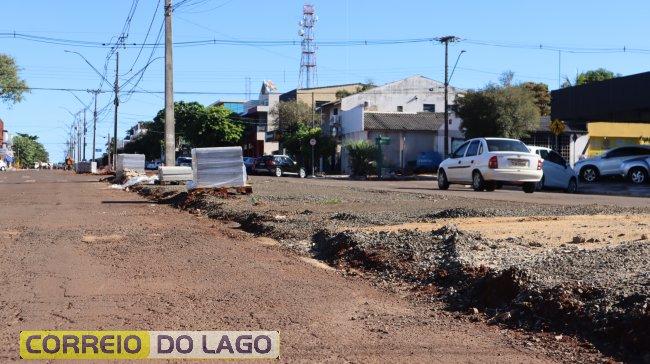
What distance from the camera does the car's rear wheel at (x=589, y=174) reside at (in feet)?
110

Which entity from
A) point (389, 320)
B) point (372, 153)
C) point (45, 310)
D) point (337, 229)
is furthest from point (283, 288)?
point (372, 153)

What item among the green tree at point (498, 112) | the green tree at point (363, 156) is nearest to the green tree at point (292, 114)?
the green tree at point (363, 156)

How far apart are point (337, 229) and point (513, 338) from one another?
6429 millimetres

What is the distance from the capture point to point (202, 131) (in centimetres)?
7931

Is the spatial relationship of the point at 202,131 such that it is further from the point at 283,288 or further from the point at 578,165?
the point at 283,288

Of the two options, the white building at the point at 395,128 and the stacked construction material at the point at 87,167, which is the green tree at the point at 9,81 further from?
the white building at the point at 395,128

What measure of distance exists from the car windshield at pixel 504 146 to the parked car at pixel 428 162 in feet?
98.0

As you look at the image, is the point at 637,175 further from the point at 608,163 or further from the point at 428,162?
the point at 428,162

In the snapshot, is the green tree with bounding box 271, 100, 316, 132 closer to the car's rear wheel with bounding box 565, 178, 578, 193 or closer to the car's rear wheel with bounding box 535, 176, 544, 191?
the car's rear wheel with bounding box 565, 178, 578, 193

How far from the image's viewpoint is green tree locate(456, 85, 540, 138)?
49.8 m

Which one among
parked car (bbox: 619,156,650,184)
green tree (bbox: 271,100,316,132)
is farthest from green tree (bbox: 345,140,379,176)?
green tree (bbox: 271,100,316,132)

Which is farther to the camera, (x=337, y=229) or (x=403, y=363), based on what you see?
(x=337, y=229)

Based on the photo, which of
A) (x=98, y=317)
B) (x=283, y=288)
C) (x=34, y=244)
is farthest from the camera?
(x=34, y=244)

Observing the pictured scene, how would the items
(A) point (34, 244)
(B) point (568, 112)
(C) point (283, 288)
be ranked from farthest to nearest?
(B) point (568, 112)
(A) point (34, 244)
(C) point (283, 288)
